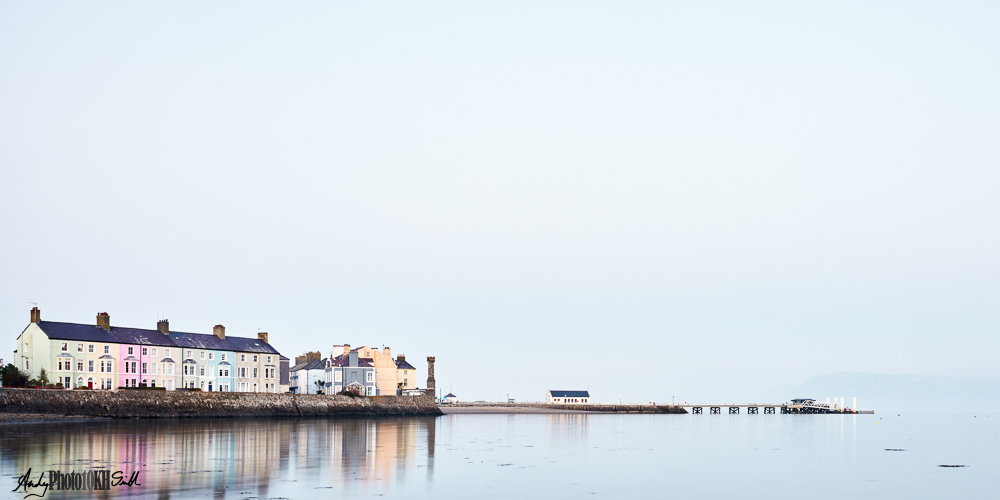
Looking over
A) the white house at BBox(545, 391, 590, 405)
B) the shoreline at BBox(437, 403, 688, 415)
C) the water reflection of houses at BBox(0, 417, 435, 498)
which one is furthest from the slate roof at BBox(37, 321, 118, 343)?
the white house at BBox(545, 391, 590, 405)

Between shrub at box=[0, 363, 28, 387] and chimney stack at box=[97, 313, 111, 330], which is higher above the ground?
chimney stack at box=[97, 313, 111, 330]

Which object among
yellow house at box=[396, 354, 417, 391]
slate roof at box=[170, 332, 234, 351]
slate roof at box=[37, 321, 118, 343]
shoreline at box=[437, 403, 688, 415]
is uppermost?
slate roof at box=[37, 321, 118, 343]

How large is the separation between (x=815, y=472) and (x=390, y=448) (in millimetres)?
20573

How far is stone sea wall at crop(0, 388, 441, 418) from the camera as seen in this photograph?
67.1 m

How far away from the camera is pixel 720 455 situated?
46719mm

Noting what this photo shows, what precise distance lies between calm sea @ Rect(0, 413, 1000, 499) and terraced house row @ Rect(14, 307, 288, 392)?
25.2 m

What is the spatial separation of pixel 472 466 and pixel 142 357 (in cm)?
6099

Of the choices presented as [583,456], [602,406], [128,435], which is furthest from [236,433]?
[602,406]

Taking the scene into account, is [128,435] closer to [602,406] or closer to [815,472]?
[815,472]

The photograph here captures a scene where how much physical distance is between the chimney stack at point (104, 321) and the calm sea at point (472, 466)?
30758 mm

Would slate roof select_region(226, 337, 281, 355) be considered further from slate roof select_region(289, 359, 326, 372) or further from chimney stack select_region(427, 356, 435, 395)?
chimney stack select_region(427, 356, 435, 395)

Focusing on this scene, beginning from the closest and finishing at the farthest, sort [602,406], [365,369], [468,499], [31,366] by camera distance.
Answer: [468,499] < [31,366] < [365,369] < [602,406]

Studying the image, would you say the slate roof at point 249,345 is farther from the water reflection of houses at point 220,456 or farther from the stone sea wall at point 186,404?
the water reflection of houses at point 220,456

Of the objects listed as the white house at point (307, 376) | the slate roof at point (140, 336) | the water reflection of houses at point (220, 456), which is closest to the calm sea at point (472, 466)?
the water reflection of houses at point (220, 456)
